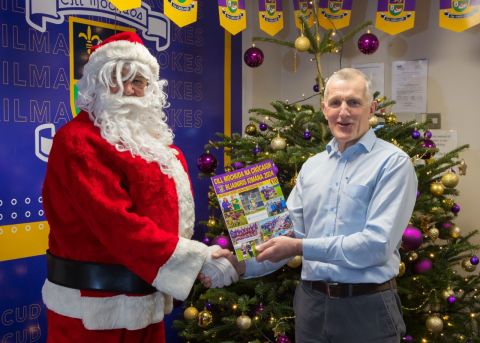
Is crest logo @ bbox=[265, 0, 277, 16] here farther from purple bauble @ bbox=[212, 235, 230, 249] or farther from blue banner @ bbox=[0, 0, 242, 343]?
purple bauble @ bbox=[212, 235, 230, 249]

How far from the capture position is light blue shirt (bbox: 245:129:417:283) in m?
1.93

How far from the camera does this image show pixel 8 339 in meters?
2.90

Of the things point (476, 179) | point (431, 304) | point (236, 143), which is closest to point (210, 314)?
point (236, 143)

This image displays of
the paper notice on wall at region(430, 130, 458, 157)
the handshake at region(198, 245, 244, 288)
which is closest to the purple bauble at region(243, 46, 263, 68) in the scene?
the paper notice on wall at region(430, 130, 458, 157)

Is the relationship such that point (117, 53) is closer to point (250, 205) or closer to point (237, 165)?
point (250, 205)

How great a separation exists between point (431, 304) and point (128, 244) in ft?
6.40

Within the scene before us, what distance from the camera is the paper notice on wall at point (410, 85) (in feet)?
12.8

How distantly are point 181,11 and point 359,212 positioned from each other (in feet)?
6.22

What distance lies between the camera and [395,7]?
12.0 feet

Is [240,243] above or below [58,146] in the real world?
below

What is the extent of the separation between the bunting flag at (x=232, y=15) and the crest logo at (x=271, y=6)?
10.9 inches

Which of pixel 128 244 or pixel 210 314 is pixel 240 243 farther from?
pixel 210 314

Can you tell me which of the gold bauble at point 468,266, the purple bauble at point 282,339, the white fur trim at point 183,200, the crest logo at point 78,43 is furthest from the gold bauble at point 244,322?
the crest logo at point 78,43

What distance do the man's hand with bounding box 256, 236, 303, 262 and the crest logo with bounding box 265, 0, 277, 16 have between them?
2288mm
